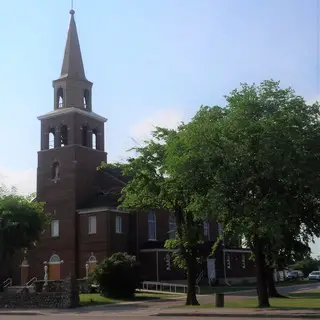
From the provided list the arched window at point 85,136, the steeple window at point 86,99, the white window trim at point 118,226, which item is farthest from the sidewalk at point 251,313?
the steeple window at point 86,99

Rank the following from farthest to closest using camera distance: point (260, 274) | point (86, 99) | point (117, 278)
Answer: point (86, 99), point (117, 278), point (260, 274)

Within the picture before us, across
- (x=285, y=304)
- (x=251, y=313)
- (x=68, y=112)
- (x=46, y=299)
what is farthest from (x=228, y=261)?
(x=251, y=313)

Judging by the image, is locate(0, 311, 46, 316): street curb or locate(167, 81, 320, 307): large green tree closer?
locate(167, 81, 320, 307): large green tree

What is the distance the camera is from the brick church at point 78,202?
57469 mm

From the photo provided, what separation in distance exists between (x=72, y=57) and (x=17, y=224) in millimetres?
23462

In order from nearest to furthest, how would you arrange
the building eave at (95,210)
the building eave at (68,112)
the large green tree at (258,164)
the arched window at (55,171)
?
the large green tree at (258,164)
the building eave at (95,210)
the building eave at (68,112)
the arched window at (55,171)

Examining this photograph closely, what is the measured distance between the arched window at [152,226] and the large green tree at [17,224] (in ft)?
57.2

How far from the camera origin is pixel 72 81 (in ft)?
197

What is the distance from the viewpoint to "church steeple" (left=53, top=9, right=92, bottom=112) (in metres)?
60.6

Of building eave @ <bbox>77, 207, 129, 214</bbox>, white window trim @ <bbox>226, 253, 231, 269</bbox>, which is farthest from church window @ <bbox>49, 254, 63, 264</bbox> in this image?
white window trim @ <bbox>226, 253, 231, 269</bbox>

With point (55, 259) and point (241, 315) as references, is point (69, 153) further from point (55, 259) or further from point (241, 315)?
point (241, 315)

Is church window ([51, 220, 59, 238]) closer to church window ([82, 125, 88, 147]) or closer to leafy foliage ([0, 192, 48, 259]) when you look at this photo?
church window ([82, 125, 88, 147])

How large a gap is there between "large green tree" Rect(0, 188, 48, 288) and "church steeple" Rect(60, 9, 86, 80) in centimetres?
1803

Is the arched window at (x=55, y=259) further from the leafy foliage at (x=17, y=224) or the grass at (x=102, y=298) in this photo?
the grass at (x=102, y=298)
